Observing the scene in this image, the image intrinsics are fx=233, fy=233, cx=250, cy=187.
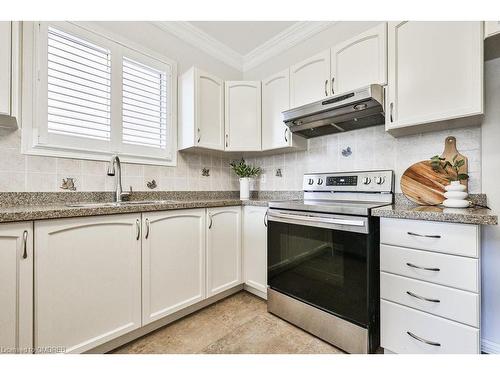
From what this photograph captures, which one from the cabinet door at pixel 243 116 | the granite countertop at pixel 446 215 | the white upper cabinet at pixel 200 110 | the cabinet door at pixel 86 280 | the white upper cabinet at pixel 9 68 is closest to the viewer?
the granite countertop at pixel 446 215

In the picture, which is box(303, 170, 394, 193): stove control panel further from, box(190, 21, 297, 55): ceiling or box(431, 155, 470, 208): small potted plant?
box(190, 21, 297, 55): ceiling

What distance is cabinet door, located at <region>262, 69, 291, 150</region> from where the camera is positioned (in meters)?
2.11

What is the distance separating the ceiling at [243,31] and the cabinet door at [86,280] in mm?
1960

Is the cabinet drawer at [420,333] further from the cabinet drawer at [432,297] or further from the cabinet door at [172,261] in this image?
the cabinet door at [172,261]

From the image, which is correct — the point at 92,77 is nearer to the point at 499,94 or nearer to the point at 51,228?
the point at 51,228

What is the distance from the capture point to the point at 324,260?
1.47m

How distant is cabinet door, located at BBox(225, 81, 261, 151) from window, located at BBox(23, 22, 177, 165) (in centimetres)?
53

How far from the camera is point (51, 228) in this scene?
111 cm

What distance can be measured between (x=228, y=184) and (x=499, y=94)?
7.22 ft

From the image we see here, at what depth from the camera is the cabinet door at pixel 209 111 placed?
212 cm

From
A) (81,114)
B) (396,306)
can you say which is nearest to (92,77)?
(81,114)

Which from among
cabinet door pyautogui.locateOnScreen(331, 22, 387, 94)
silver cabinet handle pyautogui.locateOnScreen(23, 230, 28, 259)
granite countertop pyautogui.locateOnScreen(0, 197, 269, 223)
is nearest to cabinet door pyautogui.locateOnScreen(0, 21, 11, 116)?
granite countertop pyautogui.locateOnScreen(0, 197, 269, 223)

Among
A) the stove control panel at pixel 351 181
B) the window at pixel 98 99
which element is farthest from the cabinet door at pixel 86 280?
the stove control panel at pixel 351 181

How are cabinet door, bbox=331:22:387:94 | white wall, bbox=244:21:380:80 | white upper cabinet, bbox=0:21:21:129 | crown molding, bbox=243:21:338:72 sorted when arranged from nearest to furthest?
white upper cabinet, bbox=0:21:21:129 < cabinet door, bbox=331:22:387:94 < white wall, bbox=244:21:380:80 < crown molding, bbox=243:21:338:72
